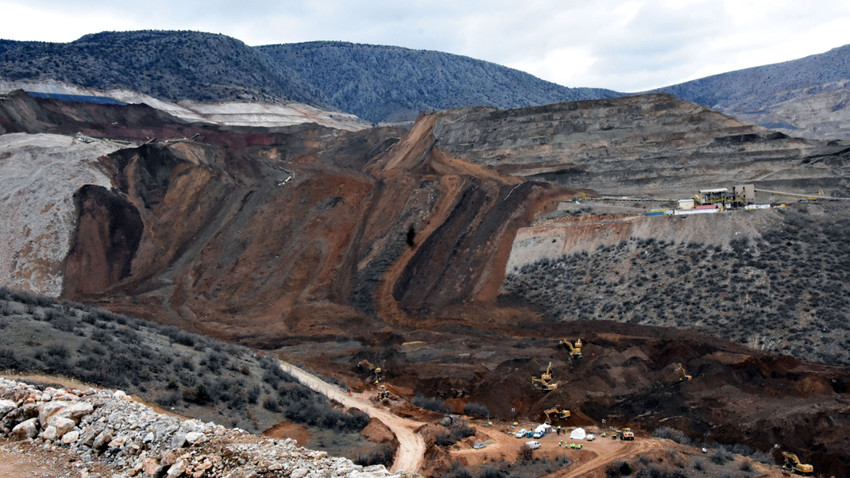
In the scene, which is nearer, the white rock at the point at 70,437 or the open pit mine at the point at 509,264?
the white rock at the point at 70,437

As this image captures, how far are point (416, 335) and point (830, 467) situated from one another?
1839cm

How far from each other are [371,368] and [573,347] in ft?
27.1

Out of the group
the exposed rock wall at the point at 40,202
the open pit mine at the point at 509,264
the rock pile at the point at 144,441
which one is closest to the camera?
the rock pile at the point at 144,441

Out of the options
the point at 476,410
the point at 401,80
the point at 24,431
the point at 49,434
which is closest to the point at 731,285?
the point at 476,410

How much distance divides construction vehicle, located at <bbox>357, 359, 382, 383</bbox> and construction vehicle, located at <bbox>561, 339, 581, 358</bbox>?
7.62 meters

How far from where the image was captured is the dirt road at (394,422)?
48.1ft

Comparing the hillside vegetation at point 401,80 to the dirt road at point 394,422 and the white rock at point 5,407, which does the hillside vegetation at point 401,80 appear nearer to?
the dirt road at point 394,422

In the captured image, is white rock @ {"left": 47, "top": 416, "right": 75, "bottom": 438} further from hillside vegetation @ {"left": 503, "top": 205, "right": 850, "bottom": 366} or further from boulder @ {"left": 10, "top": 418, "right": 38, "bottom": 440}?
hillside vegetation @ {"left": 503, "top": 205, "right": 850, "bottom": 366}

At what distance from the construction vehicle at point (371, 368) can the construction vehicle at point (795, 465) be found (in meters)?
14.0

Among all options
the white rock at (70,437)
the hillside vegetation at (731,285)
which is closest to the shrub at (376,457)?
the white rock at (70,437)

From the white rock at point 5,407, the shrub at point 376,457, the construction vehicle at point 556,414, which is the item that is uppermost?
the white rock at point 5,407

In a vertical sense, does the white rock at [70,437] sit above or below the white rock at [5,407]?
below

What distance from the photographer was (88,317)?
1984 cm

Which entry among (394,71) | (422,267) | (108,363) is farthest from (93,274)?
(394,71)
